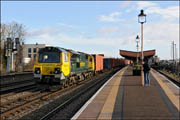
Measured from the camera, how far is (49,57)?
1512 centimetres

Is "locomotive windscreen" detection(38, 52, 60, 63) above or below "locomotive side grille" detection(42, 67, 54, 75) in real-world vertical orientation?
above

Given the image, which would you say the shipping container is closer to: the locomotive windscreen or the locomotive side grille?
the locomotive windscreen

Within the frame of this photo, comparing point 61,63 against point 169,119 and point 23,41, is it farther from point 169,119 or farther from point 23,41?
point 23,41

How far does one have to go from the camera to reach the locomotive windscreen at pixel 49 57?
14.9 metres

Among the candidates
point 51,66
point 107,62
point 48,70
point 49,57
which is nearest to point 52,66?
point 51,66

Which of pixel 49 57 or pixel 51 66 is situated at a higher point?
pixel 49 57

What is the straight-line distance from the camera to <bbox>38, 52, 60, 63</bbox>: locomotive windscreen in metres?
14.9

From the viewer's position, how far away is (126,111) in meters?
7.36

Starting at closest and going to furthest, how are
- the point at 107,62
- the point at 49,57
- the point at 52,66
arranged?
the point at 52,66 < the point at 49,57 < the point at 107,62

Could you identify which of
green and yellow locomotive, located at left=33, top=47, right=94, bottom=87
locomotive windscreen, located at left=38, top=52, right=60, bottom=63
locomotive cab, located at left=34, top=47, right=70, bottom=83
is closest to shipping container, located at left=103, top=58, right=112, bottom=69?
green and yellow locomotive, located at left=33, top=47, right=94, bottom=87

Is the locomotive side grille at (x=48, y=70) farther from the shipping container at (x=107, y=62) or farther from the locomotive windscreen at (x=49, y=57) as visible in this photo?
the shipping container at (x=107, y=62)

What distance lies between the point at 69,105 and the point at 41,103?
1.68 meters

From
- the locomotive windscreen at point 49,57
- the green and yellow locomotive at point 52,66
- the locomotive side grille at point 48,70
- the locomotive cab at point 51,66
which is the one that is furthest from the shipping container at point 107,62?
the locomotive side grille at point 48,70

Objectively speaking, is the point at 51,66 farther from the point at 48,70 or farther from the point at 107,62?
the point at 107,62
